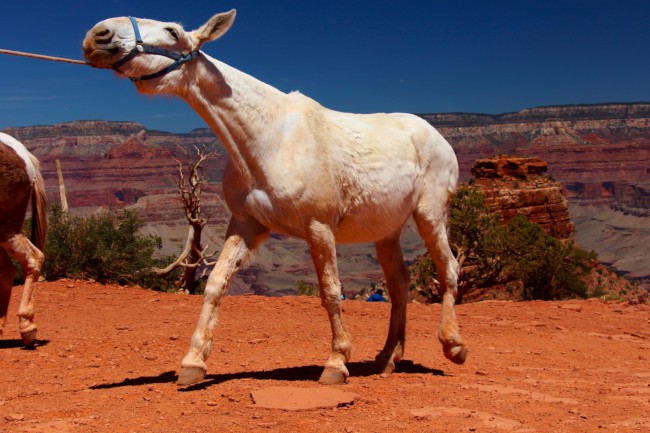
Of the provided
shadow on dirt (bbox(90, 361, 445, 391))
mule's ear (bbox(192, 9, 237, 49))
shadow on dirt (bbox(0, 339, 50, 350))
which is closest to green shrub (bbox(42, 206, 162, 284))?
shadow on dirt (bbox(0, 339, 50, 350))

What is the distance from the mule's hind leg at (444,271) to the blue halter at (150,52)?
2.67m

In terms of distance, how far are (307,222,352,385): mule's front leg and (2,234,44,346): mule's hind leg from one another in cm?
379

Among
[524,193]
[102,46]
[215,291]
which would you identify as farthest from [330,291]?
[524,193]

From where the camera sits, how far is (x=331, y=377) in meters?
5.62

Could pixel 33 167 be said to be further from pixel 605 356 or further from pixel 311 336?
pixel 605 356

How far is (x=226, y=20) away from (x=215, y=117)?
0.77m

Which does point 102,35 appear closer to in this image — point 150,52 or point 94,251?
point 150,52

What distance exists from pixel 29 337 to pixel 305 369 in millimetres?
3241

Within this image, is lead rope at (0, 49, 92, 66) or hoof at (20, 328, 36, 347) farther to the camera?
hoof at (20, 328, 36, 347)

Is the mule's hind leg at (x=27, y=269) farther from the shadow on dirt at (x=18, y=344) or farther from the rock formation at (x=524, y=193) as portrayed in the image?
the rock formation at (x=524, y=193)

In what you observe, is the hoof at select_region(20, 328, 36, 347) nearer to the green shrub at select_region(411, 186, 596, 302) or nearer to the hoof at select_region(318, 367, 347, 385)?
the hoof at select_region(318, 367, 347, 385)

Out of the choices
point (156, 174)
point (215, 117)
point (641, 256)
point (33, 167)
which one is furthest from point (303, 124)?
point (156, 174)

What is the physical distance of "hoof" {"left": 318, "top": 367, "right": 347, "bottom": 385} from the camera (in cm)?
562

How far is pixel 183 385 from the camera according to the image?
5305 mm
